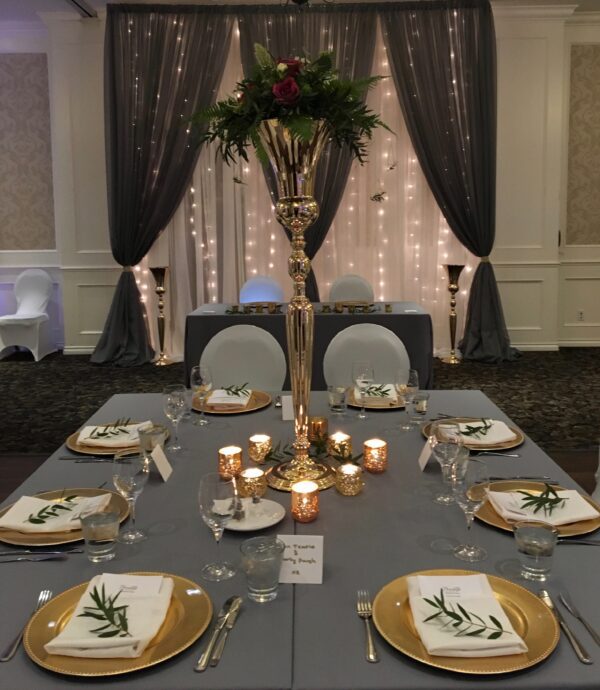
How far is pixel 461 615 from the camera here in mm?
1081

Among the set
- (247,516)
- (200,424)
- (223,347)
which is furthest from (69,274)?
(247,516)

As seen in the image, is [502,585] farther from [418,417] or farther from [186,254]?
[186,254]

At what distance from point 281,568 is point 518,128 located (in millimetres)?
5932

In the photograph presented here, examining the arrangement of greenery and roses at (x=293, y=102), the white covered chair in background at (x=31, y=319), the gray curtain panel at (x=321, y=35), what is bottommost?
the white covered chair in background at (x=31, y=319)

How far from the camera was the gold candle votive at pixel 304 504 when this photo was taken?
1.46m

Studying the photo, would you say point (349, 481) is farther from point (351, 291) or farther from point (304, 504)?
point (351, 291)

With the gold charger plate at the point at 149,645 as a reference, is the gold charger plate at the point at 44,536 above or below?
above

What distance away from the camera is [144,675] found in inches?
39.0

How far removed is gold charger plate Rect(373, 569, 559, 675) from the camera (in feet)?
3.25

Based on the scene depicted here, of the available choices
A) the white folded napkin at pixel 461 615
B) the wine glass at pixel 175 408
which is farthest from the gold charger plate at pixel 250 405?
the white folded napkin at pixel 461 615

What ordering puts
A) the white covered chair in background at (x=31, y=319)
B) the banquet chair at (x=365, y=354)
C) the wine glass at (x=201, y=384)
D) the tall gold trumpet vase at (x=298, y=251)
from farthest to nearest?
the white covered chair in background at (x=31, y=319) → the banquet chair at (x=365, y=354) → the wine glass at (x=201, y=384) → the tall gold trumpet vase at (x=298, y=251)

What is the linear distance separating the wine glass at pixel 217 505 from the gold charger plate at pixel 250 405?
3.10 feet

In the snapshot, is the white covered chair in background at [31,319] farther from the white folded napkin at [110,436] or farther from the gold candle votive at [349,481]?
the gold candle votive at [349,481]

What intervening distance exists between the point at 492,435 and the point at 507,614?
897mm
